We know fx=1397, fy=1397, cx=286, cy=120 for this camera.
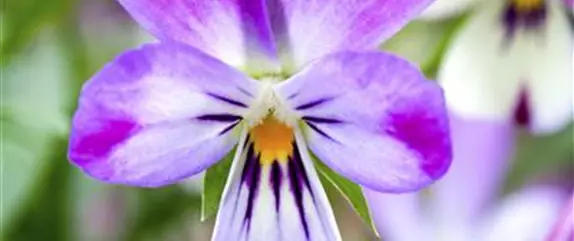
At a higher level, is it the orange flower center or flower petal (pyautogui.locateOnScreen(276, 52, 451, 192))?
the orange flower center

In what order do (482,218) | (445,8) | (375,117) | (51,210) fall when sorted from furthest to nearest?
(482,218), (51,210), (445,8), (375,117)

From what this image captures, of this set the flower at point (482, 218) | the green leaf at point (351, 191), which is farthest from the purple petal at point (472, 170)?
the green leaf at point (351, 191)

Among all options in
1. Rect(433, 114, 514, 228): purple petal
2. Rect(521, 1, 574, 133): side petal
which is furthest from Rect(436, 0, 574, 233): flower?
Rect(433, 114, 514, 228): purple petal

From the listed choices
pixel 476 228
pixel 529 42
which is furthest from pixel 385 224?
pixel 529 42

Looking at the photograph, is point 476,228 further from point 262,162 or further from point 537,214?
point 262,162

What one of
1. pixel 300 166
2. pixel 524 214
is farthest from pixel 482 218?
pixel 300 166

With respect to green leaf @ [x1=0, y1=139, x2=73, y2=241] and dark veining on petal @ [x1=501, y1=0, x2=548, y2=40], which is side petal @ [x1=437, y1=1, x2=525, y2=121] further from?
green leaf @ [x1=0, y1=139, x2=73, y2=241]

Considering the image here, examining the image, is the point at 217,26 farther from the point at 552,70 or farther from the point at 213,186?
the point at 552,70

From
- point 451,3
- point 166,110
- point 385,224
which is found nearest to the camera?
point 166,110
